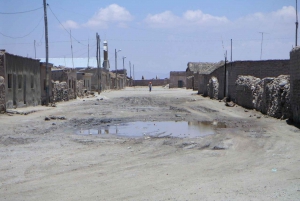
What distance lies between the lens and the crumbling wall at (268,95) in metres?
18.2

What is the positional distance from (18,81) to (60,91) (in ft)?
35.1

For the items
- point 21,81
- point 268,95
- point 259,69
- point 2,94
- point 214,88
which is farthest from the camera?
point 214,88

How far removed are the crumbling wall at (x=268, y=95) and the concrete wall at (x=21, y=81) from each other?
45.9 feet

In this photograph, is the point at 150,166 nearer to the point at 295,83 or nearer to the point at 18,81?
the point at 295,83

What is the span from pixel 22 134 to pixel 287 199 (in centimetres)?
1019

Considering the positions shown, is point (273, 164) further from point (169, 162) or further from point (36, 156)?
point (36, 156)

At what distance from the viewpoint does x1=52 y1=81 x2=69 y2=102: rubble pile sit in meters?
35.5

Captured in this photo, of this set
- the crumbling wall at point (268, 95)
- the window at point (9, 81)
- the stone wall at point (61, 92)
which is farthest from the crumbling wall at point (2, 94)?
the crumbling wall at point (268, 95)

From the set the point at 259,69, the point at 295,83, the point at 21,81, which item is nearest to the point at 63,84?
the point at 21,81

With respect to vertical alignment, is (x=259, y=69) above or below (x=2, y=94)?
above

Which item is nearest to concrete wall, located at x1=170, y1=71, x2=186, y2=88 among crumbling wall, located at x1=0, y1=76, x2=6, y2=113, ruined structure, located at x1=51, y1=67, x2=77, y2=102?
ruined structure, located at x1=51, y1=67, x2=77, y2=102

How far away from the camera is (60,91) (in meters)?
37.5

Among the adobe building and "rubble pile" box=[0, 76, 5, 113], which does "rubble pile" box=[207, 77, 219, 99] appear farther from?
"rubble pile" box=[0, 76, 5, 113]

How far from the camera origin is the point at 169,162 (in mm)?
9320
